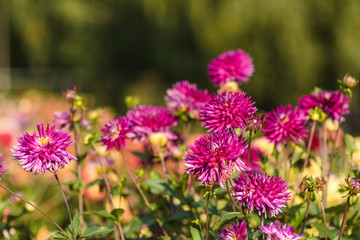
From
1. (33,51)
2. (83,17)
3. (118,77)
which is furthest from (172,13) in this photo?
(33,51)

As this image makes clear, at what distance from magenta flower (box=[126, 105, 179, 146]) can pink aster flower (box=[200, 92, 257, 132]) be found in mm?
367

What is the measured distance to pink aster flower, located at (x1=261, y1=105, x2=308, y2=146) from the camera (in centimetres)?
98

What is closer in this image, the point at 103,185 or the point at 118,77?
the point at 103,185

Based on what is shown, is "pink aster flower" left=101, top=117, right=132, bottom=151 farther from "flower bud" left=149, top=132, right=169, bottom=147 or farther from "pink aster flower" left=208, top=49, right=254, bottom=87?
"pink aster flower" left=208, top=49, right=254, bottom=87

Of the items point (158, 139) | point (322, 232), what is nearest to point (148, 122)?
point (158, 139)

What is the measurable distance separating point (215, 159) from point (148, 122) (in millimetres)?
434

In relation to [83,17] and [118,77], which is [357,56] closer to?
[118,77]

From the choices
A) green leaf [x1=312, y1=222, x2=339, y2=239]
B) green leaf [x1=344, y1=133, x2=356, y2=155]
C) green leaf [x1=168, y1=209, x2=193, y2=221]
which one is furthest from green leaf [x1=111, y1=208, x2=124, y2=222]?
green leaf [x1=344, y1=133, x2=356, y2=155]

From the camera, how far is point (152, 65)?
11273 millimetres

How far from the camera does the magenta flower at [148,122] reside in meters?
1.16

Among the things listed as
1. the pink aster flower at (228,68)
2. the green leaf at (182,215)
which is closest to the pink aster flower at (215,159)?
the green leaf at (182,215)

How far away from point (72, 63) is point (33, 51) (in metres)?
1.59

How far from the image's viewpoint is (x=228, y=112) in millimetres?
799

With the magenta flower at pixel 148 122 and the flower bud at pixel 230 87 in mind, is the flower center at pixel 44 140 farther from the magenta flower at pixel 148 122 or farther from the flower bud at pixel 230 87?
the flower bud at pixel 230 87
